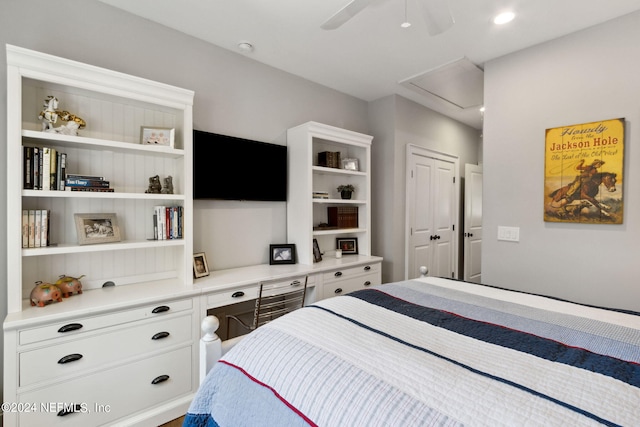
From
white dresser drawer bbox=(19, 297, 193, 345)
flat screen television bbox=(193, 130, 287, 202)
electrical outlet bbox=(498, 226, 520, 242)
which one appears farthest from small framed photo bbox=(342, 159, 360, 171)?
white dresser drawer bbox=(19, 297, 193, 345)

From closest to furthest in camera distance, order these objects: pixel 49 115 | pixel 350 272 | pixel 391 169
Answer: pixel 49 115 → pixel 350 272 → pixel 391 169

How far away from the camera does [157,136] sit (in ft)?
7.15

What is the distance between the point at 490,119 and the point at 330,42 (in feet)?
5.16

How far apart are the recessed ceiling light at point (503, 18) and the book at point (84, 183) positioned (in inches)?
113

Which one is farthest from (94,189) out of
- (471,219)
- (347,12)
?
(471,219)

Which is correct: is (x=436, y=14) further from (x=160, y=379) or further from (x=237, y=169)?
(x=160, y=379)

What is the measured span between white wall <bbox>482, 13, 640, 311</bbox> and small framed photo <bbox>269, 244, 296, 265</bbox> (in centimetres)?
178

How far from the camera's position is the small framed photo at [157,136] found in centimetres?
216

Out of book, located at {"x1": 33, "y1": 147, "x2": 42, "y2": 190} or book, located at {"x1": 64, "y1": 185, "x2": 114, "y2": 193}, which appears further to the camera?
book, located at {"x1": 64, "y1": 185, "x2": 114, "y2": 193}

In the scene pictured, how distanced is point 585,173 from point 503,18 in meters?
1.27

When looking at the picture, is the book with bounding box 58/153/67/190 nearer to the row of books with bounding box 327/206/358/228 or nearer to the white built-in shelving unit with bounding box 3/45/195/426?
the white built-in shelving unit with bounding box 3/45/195/426

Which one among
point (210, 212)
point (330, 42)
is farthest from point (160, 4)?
point (210, 212)

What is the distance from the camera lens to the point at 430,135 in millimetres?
4078

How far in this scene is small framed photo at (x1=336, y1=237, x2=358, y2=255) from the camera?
3.49 metres
